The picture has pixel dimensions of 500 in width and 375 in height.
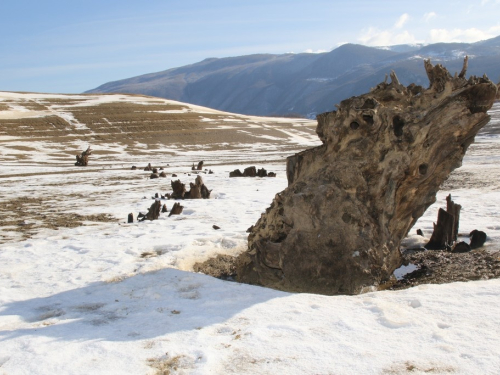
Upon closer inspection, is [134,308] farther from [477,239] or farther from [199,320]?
[477,239]

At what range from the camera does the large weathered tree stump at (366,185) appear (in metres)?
7.09

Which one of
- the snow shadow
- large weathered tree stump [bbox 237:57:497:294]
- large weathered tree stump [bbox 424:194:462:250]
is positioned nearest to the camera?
the snow shadow

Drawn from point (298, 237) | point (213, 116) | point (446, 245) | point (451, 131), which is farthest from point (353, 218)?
point (213, 116)

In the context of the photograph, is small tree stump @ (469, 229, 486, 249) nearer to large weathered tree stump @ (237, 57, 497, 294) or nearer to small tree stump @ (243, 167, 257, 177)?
large weathered tree stump @ (237, 57, 497, 294)

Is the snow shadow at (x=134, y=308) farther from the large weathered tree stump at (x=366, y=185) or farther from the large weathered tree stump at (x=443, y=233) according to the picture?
the large weathered tree stump at (x=443, y=233)

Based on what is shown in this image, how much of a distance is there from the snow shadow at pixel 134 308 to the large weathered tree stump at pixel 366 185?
0.91 metres

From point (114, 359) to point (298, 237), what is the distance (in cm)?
363

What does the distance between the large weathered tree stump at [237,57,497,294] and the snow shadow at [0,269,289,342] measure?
2.99 feet

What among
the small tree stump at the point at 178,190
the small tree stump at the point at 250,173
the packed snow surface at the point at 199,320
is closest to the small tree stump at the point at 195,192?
the small tree stump at the point at 178,190

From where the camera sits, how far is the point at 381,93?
7848 mm

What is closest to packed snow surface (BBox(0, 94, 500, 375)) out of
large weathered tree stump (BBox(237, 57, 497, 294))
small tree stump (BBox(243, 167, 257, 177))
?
large weathered tree stump (BBox(237, 57, 497, 294))

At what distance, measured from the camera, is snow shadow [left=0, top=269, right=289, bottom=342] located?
536 centimetres

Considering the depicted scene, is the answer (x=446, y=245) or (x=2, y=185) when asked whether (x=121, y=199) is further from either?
(x=446, y=245)

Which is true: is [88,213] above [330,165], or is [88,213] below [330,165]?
below
